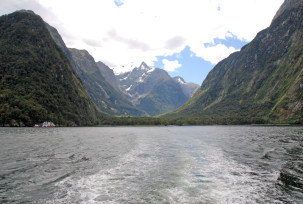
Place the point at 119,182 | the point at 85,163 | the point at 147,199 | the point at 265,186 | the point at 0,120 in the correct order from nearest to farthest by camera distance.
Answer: the point at 147,199, the point at 265,186, the point at 119,182, the point at 85,163, the point at 0,120

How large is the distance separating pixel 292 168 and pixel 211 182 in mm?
13589

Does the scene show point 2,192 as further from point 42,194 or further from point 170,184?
point 170,184

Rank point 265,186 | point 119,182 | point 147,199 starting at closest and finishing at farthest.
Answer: point 147,199, point 265,186, point 119,182

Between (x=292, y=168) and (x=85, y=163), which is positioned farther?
(x=85, y=163)

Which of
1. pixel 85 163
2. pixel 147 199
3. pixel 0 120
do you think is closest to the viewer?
pixel 147 199

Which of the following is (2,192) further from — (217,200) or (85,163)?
(217,200)

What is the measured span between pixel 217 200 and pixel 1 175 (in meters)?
24.1

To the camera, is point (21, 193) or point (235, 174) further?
point (235, 174)

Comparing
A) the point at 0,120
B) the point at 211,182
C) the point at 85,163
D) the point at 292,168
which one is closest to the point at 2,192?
the point at 85,163

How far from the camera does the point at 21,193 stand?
2016 centimetres

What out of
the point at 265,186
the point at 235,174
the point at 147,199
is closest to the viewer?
the point at 147,199

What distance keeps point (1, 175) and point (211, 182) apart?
79.4 ft

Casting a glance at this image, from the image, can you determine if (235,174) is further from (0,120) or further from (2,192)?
(0,120)

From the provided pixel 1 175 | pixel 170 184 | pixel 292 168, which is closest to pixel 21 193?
pixel 1 175
